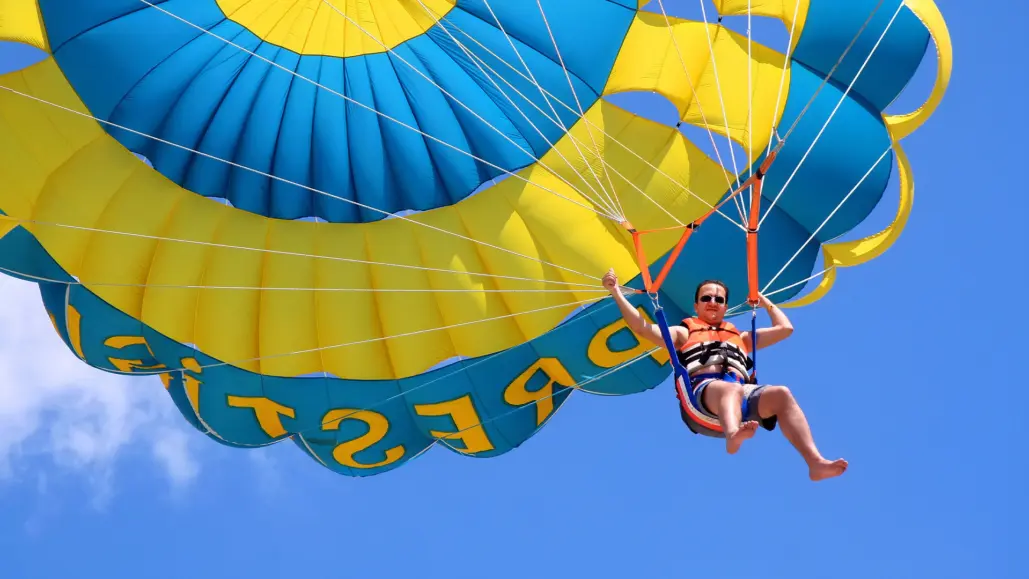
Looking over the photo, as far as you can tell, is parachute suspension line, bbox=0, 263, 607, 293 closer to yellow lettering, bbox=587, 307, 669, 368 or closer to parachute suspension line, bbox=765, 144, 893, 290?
yellow lettering, bbox=587, 307, 669, 368

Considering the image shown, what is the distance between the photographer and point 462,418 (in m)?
9.06

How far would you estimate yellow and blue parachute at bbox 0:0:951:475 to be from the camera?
8180 mm

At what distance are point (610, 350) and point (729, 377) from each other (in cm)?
206

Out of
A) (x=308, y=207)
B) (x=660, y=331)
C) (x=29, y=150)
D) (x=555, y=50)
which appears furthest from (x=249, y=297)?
(x=660, y=331)

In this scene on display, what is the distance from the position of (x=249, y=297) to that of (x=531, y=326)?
6.10 ft

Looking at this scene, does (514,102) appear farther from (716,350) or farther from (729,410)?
(729,410)

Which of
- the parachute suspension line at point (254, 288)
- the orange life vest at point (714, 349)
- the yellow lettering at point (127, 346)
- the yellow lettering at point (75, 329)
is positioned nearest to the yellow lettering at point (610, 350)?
the parachute suspension line at point (254, 288)

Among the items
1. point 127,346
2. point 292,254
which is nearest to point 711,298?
point 292,254

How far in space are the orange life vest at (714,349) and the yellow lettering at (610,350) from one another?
1.67 metres

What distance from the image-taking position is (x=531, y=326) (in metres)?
8.69

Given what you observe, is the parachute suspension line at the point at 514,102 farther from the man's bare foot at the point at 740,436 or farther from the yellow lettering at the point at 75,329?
the yellow lettering at the point at 75,329

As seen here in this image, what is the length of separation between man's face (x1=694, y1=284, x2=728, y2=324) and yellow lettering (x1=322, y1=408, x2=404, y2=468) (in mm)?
2885

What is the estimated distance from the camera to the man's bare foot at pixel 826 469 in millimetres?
6031

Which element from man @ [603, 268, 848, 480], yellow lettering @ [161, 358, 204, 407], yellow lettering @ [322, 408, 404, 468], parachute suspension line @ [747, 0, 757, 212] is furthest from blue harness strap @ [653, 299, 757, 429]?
yellow lettering @ [161, 358, 204, 407]
